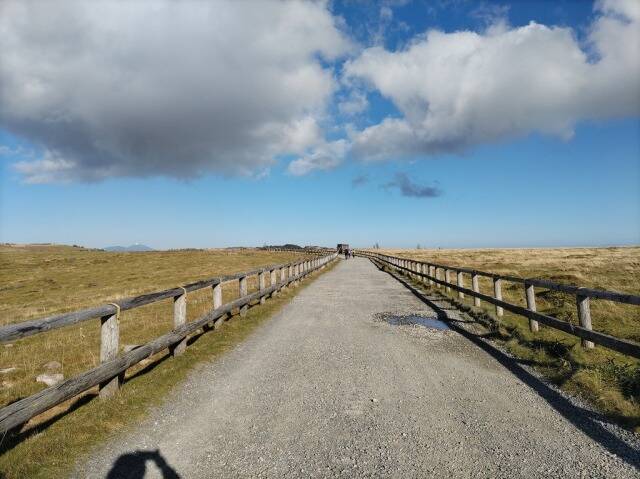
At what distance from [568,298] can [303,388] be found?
1421 centimetres

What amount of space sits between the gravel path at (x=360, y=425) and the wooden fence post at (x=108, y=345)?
2.87 ft

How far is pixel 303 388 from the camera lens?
6379 millimetres

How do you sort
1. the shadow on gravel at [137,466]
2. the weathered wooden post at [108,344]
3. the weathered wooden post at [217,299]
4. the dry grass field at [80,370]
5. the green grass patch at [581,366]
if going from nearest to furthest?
1. the shadow on gravel at [137,466]
2. the dry grass field at [80,370]
3. the green grass patch at [581,366]
4. the weathered wooden post at [108,344]
5. the weathered wooden post at [217,299]

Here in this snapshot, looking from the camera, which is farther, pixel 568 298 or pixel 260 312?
pixel 568 298

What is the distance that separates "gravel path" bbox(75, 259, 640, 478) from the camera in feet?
13.6

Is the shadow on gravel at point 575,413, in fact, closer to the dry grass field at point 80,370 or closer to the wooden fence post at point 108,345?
the dry grass field at point 80,370

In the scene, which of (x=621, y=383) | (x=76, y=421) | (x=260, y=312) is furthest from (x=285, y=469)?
(x=260, y=312)

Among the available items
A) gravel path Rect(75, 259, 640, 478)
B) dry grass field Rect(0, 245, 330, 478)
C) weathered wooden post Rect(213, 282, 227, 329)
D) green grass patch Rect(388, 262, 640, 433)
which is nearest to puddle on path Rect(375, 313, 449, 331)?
green grass patch Rect(388, 262, 640, 433)

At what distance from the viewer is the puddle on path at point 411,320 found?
11.4 m

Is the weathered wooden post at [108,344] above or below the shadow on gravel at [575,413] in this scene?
above

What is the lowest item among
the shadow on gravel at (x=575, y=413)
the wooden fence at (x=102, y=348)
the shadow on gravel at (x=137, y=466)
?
the shadow on gravel at (x=575, y=413)

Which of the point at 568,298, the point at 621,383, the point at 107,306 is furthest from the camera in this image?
the point at 568,298

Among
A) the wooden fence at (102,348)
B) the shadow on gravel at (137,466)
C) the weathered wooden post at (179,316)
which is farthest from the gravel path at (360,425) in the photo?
the weathered wooden post at (179,316)

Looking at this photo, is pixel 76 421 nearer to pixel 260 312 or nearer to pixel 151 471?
pixel 151 471
